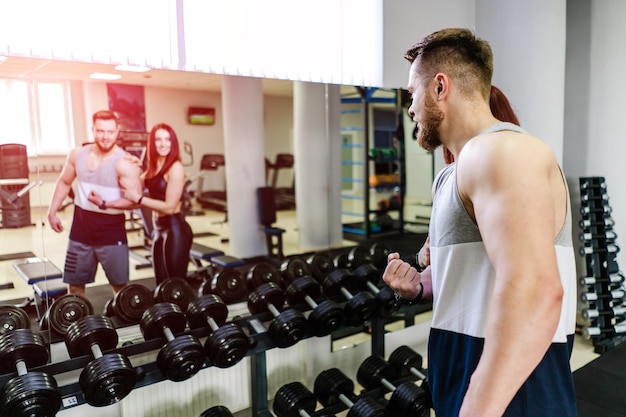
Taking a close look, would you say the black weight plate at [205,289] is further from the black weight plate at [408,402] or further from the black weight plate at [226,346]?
the black weight plate at [408,402]

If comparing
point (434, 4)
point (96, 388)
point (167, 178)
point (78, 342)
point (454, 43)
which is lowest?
point (96, 388)

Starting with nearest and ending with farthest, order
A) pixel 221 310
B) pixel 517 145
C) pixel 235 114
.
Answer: pixel 517 145 → pixel 221 310 → pixel 235 114

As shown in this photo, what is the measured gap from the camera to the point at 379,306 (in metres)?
2.55

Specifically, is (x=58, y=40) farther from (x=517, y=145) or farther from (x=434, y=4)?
(x=434, y=4)

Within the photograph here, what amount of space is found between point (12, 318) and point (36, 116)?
0.84 meters

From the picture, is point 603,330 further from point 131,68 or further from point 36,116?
point 36,116

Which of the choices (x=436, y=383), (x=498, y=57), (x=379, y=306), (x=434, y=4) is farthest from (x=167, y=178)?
(x=498, y=57)

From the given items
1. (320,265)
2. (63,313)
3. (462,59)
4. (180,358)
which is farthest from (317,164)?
(462,59)

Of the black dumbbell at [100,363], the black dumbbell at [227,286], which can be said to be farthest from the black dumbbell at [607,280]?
the black dumbbell at [100,363]

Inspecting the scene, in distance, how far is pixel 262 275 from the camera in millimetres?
2693

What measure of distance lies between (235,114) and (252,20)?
49 cm

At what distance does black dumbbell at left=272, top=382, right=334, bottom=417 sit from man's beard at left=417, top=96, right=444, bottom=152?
1.60 m

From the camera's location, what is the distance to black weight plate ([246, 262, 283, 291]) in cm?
266

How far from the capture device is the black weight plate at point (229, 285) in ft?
8.20
